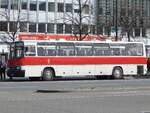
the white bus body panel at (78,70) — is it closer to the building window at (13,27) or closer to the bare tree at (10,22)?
the building window at (13,27)

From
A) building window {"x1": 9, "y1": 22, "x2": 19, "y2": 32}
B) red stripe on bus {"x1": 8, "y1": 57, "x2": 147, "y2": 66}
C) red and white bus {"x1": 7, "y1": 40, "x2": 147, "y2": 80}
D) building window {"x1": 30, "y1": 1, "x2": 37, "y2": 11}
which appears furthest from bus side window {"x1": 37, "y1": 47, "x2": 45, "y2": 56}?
building window {"x1": 30, "y1": 1, "x2": 37, "y2": 11}

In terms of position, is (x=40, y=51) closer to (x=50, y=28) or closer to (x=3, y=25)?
(x=3, y=25)

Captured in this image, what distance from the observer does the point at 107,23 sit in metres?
Result: 73.9

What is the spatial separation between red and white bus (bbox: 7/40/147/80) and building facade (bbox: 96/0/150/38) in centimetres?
1932

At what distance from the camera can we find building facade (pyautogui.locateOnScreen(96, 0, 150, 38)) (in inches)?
2798

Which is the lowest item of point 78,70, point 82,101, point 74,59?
point 82,101

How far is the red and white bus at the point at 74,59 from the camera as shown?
4109 centimetres

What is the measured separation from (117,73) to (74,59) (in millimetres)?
4090

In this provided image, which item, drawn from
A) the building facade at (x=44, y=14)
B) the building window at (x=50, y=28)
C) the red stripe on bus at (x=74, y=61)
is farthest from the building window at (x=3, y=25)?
the red stripe on bus at (x=74, y=61)

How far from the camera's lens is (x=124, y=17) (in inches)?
2830

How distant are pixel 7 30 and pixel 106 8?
64.6 feet

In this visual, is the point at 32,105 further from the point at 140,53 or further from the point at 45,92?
the point at 140,53

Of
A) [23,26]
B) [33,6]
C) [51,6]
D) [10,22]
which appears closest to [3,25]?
[23,26]

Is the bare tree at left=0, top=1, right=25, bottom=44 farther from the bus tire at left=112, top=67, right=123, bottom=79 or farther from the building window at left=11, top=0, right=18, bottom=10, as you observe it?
the bus tire at left=112, top=67, right=123, bottom=79
